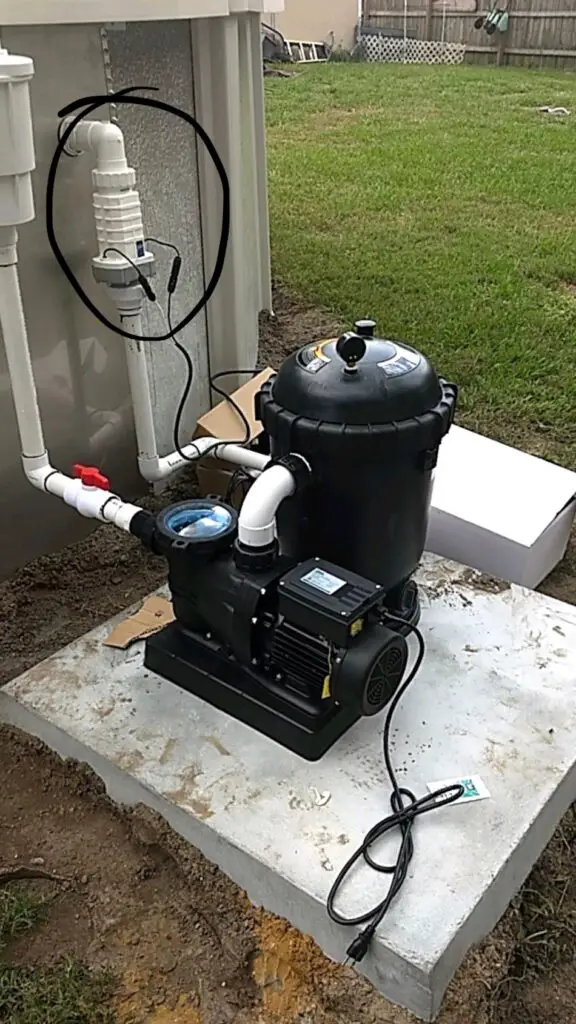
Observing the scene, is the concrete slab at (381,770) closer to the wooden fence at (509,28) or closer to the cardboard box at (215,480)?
A: the cardboard box at (215,480)

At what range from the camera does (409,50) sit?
13.1 metres

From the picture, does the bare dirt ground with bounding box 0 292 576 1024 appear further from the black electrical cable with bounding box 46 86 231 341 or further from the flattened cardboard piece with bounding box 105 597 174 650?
the black electrical cable with bounding box 46 86 231 341

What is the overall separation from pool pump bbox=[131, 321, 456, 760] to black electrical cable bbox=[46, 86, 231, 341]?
622 millimetres

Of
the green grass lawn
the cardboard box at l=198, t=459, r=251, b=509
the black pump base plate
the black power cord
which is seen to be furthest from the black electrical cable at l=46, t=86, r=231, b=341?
the green grass lawn

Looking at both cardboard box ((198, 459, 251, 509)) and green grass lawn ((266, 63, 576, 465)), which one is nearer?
cardboard box ((198, 459, 251, 509))

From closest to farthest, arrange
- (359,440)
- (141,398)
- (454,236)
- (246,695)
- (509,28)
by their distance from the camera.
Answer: (359,440), (246,695), (141,398), (454,236), (509,28)

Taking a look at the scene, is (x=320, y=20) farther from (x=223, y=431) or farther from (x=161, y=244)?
(x=223, y=431)

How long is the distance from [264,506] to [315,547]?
20cm

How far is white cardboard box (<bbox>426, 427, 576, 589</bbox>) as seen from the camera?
2225mm

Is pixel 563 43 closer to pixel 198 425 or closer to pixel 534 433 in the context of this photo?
pixel 534 433

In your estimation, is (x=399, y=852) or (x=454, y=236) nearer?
(x=399, y=852)

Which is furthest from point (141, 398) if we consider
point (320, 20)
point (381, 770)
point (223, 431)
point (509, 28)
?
point (320, 20)

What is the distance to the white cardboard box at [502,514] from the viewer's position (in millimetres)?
2225

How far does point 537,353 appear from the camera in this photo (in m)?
3.67
